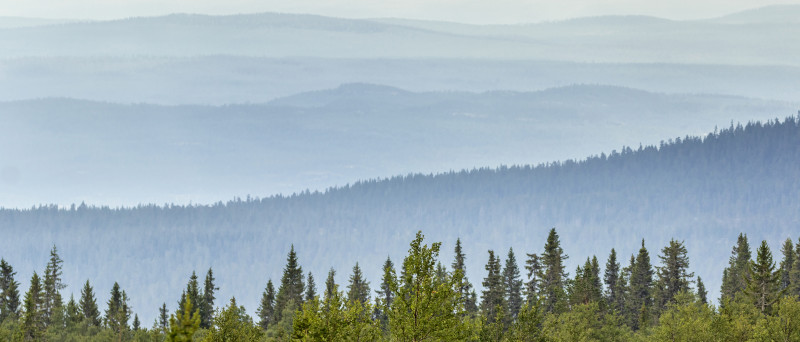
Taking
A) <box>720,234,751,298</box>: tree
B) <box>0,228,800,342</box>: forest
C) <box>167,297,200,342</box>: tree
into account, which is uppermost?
<box>720,234,751,298</box>: tree

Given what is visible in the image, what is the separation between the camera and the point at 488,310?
140m

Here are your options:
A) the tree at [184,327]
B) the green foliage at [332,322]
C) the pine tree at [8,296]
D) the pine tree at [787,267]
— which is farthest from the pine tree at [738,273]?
the tree at [184,327]

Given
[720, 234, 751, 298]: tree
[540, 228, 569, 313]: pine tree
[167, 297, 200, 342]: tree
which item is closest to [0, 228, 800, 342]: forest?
[167, 297, 200, 342]: tree

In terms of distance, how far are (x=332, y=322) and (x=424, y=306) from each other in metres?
3.97

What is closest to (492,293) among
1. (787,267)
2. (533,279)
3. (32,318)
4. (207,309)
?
(533,279)

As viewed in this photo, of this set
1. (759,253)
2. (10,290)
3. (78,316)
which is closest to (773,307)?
(759,253)

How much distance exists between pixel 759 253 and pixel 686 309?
23.2 metres

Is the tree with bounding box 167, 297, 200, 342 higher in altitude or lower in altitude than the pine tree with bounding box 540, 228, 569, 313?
lower

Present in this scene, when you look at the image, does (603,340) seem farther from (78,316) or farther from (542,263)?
(78,316)

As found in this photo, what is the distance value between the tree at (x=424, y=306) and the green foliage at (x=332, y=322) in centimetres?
Answer: 195

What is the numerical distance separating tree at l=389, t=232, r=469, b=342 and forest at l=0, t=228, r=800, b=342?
49 millimetres

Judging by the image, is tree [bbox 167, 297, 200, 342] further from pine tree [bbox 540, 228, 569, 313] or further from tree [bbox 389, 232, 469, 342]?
pine tree [bbox 540, 228, 569, 313]

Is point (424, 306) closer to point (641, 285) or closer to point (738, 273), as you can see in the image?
point (641, 285)

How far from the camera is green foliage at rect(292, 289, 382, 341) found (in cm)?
5556
